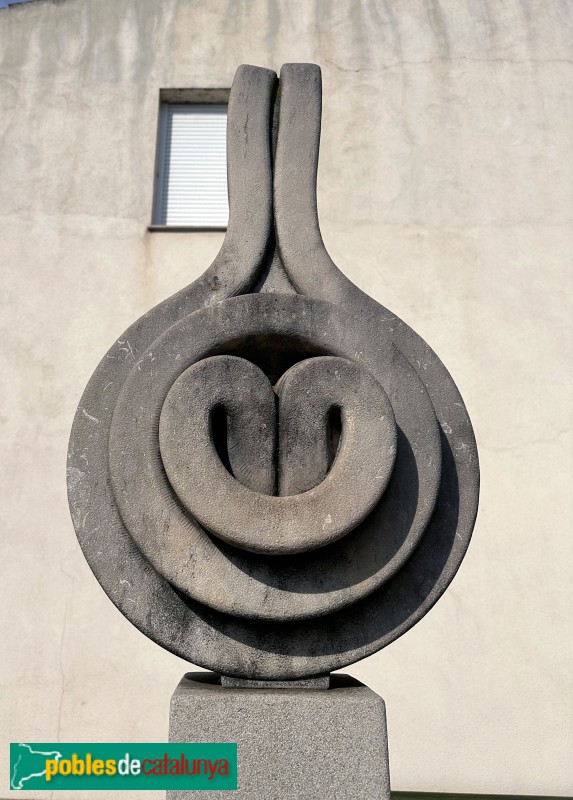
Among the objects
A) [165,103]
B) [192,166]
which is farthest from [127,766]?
[165,103]

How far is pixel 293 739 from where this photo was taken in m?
2.24

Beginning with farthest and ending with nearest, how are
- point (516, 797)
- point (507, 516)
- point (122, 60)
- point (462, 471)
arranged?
point (122, 60), point (507, 516), point (516, 797), point (462, 471)

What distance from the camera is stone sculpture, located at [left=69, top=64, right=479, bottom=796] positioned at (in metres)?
2.33

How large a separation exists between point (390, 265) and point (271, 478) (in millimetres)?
3911

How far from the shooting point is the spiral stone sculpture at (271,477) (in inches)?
91.7

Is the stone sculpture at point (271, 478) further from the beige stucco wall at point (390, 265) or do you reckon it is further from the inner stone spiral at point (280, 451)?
the beige stucco wall at point (390, 265)

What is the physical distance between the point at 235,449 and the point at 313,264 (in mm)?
831

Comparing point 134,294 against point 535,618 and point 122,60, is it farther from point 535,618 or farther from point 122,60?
point 535,618

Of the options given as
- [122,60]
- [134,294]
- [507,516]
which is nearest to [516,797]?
[507,516]

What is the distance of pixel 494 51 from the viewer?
6.54 meters

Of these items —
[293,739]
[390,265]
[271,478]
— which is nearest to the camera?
[293,739]

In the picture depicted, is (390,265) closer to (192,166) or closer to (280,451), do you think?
(192,166)

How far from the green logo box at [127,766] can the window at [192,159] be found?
485 centimetres

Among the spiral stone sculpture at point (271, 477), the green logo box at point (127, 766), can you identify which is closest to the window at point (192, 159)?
the spiral stone sculpture at point (271, 477)
